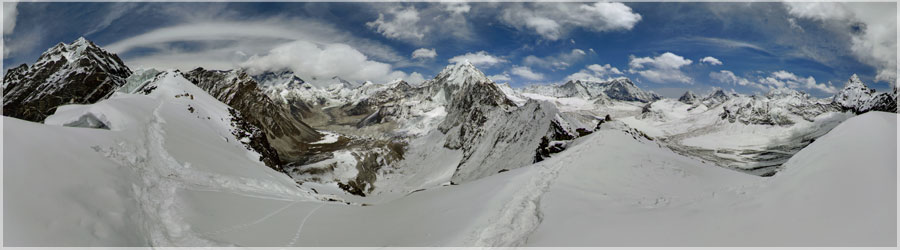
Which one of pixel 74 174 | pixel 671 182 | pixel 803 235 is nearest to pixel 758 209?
pixel 803 235

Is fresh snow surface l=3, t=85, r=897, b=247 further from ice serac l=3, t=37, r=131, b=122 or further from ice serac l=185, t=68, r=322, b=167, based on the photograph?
ice serac l=185, t=68, r=322, b=167

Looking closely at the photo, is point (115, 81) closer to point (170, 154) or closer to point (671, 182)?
point (170, 154)

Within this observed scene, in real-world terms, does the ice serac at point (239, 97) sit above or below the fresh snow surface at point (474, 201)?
above

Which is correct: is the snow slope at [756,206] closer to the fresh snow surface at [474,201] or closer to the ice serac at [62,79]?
the fresh snow surface at [474,201]

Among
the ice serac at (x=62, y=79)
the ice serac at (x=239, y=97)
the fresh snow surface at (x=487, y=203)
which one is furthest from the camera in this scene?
the ice serac at (x=239, y=97)

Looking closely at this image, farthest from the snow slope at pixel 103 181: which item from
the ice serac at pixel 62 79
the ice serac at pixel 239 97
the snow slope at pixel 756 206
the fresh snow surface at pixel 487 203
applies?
the ice serac at pixel 239 97

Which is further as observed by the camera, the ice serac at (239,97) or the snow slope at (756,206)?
the ice serac at (239,97)

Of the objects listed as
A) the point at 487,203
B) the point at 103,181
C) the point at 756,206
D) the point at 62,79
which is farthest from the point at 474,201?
the point at 62,79

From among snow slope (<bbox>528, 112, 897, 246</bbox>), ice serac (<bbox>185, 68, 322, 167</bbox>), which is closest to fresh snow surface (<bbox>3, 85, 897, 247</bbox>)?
snow slope (<bbox>528, 112, 897, 246</bbox>)

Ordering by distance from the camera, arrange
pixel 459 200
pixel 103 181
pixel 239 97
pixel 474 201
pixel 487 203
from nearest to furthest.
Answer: pixel 103 181 < pixel 487 203 < pixel 474 201 < pixel 459 200 < pixel 239 97

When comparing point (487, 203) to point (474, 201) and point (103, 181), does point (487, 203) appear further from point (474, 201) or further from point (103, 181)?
point (103, 181)
